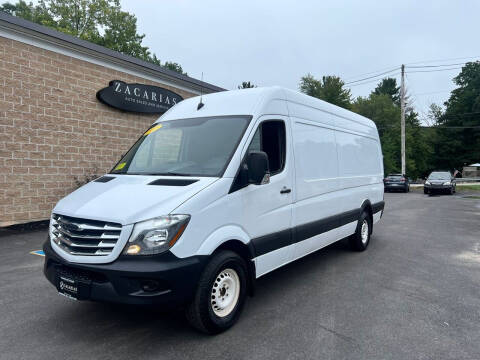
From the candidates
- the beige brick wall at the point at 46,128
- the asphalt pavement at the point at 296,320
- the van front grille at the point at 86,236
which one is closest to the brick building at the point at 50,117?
Result: the beige brick wall at the point at 46,128

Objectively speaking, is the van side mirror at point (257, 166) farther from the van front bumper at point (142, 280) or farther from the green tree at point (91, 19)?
the green tree at point (91, 19)

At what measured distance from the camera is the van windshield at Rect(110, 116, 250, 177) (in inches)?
143

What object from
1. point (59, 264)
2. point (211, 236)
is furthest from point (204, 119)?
point (59, 264)

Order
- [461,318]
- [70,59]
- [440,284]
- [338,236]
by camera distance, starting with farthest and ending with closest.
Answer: [70,59], [338,236], [440,284], [461,318]

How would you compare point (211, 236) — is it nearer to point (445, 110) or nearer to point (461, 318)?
point (461, 318)

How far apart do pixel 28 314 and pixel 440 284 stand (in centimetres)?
515

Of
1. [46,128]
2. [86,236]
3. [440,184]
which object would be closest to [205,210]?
[86,236]

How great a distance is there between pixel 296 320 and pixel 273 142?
1.97m

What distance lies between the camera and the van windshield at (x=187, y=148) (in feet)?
11.9

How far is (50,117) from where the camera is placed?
29.5 feet

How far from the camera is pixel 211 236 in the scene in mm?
3145

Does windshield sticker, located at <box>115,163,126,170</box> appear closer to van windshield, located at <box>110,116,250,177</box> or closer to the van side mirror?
van windshield, located at <box>110,116,250,177</box>

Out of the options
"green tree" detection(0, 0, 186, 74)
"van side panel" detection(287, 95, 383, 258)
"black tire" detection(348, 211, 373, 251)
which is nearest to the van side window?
"van side panel" detection(287, 95, 383, 258)

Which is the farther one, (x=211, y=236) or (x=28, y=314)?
(x=28, y=314)
